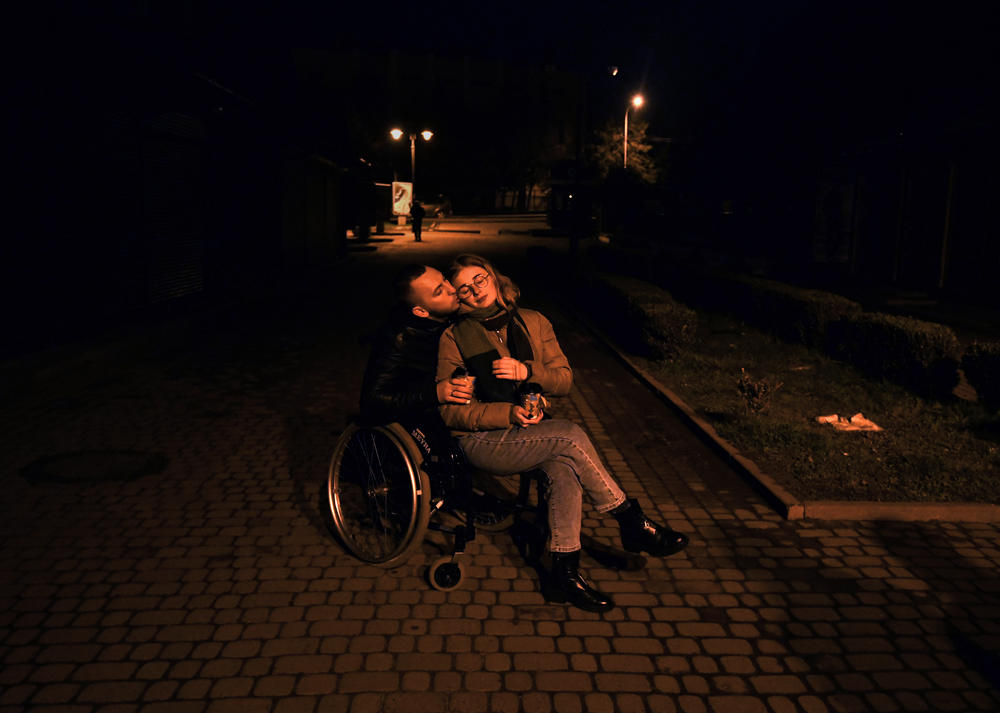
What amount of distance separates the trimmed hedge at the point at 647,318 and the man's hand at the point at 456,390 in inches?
252

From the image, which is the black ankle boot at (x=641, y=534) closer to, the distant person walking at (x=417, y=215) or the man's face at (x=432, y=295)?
the man's face at (x=432, y=295)

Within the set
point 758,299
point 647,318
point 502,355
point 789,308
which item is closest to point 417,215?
point 758,299

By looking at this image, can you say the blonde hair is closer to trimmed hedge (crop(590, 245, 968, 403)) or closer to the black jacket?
the black jacket

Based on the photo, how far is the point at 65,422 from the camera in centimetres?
738

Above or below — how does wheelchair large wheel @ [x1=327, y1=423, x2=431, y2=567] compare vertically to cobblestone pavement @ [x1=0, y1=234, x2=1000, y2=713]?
above

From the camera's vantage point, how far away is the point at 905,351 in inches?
343

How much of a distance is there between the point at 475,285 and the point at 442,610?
5.25ft

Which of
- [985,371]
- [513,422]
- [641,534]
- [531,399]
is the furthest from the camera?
[985,371]

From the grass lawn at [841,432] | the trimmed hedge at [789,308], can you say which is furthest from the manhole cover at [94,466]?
the trimmed hedge at [789,308]

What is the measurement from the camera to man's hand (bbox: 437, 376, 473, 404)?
4.06 metres

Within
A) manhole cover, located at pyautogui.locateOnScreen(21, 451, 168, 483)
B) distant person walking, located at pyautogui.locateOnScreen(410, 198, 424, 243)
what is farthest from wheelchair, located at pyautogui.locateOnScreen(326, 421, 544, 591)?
distant person walking, located at pyautogui.locateOnScreen(410, 198, 424, 243)

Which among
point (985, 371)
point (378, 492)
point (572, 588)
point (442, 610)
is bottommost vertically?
point (442, 610)

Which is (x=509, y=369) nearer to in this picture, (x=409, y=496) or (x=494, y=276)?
(x=494, y=276)

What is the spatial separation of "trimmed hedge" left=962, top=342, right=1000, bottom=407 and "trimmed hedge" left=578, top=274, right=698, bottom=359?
325cm
